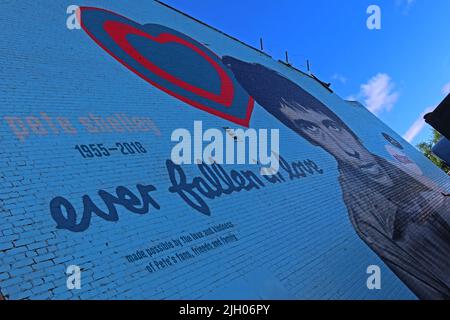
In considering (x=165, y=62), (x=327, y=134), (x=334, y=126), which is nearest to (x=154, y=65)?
(x=165, y=62)

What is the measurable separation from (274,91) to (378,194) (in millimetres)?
6495

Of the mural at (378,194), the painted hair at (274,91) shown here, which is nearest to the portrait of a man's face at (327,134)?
the mural at (378,194)

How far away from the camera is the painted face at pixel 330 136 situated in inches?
627

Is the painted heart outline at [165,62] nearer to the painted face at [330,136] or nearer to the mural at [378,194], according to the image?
the mural at [378,194]

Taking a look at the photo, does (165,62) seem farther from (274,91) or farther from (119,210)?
(119,210)

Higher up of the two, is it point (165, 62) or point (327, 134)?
point (165, 62)

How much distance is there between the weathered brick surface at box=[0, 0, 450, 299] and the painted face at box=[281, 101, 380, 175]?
2920mm

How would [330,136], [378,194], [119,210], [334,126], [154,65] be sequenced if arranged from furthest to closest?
[334,126] → [330,136] → [378,194] → [154,65] → [119,210]

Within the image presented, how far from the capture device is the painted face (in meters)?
15.9

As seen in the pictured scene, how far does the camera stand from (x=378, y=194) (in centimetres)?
1450
